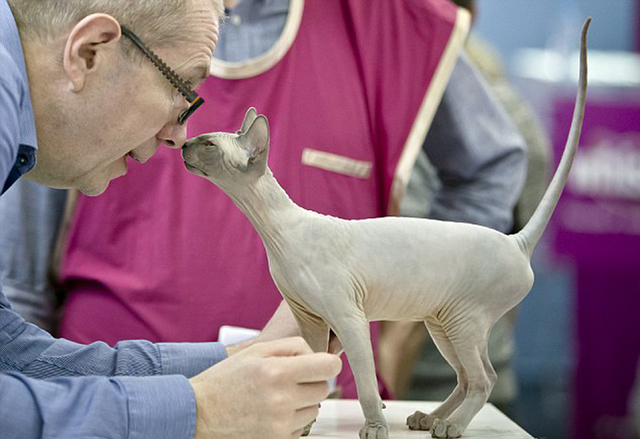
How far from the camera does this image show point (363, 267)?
3.04 ft

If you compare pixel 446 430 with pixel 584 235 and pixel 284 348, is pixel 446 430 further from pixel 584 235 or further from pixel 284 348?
pixel 584 235

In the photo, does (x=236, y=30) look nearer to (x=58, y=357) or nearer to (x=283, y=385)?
(x=58, y=357)

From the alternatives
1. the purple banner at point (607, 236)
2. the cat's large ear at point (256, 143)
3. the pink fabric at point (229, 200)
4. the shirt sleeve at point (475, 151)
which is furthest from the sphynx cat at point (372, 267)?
the purple banner at point (607, 236)

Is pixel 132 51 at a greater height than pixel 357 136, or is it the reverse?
pixel 132 51

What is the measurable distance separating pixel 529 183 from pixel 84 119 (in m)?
1.34

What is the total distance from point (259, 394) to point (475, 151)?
82 centimetres

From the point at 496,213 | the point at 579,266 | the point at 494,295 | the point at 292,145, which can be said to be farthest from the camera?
the point at 579,266

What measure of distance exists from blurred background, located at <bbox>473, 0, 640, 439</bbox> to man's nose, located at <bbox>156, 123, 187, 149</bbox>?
184 centimetres

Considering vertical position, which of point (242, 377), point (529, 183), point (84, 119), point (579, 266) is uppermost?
point (84, 119)

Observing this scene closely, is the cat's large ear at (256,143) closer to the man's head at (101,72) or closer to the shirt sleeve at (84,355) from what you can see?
the man's head at (101,72)

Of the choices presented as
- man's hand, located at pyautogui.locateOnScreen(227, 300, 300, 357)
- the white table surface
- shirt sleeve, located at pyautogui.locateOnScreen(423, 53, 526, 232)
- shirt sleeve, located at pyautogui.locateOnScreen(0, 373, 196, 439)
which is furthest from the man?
shirt sleeve, located at pyautogui.locateOnScreen(423, 53, 526, 232)

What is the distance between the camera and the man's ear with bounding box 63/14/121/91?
0.87 meters

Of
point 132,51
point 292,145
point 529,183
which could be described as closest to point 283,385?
point 132,51

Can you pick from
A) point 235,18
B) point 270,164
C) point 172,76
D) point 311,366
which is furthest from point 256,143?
point 235,18
